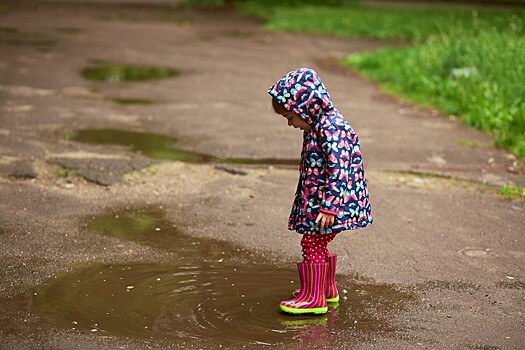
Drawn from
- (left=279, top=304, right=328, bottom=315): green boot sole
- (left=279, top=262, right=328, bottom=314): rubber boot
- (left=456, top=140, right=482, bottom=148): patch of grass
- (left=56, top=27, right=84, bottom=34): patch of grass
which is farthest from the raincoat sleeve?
(left=56, top=27, right=84, bottom=34): patch of grass

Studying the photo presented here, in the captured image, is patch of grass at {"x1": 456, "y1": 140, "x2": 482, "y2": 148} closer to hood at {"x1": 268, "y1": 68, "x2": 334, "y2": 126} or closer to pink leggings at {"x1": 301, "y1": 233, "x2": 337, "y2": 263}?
pink leggings at {"x1": 301, "y1": 233, "x2": 337, "y2": 263}

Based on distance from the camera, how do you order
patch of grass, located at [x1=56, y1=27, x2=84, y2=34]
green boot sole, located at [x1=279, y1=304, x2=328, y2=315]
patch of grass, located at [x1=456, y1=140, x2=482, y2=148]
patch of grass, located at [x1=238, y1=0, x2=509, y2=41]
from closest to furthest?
green boot sole, located at [x1=279, y1=304, x2=328, y2=315] → patch of grass, located at [x1=456, y1=140, x2=482, y2=148] → patch of grass, located at [x1=56, y1=27, x2=84, y2=34] → patch of grass, located at [x1=238, y1=0, x2=509, y2=41]

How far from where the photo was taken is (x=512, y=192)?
7.16 meters

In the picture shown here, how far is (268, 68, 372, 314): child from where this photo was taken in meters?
4.51

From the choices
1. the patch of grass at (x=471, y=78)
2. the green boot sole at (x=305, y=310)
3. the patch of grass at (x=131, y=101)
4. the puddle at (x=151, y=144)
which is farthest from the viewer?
the patch of grass at (x=131, y=101)

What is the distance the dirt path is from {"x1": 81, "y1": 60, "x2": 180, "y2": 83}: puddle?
0.25 meters

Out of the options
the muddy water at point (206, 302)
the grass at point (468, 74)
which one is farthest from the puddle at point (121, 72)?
the muddy water at point (206, 302)

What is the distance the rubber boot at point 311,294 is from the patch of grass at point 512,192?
113 inches

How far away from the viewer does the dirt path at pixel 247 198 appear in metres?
4.68

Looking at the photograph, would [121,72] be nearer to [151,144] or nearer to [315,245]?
[151,144]

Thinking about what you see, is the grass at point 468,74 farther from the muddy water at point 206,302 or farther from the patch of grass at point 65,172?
the patch of grass at point 65,172

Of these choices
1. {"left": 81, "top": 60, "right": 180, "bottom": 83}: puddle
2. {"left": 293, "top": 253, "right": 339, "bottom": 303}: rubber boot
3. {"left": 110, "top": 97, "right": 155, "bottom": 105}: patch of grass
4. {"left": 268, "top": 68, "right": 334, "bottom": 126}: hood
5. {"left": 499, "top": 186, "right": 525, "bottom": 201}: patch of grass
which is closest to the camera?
{"left": 268, "top": 68, "right": 334, "bottom": 126}: hood

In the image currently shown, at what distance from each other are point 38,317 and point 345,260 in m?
1.97

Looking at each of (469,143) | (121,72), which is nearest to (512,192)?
(469,143)
